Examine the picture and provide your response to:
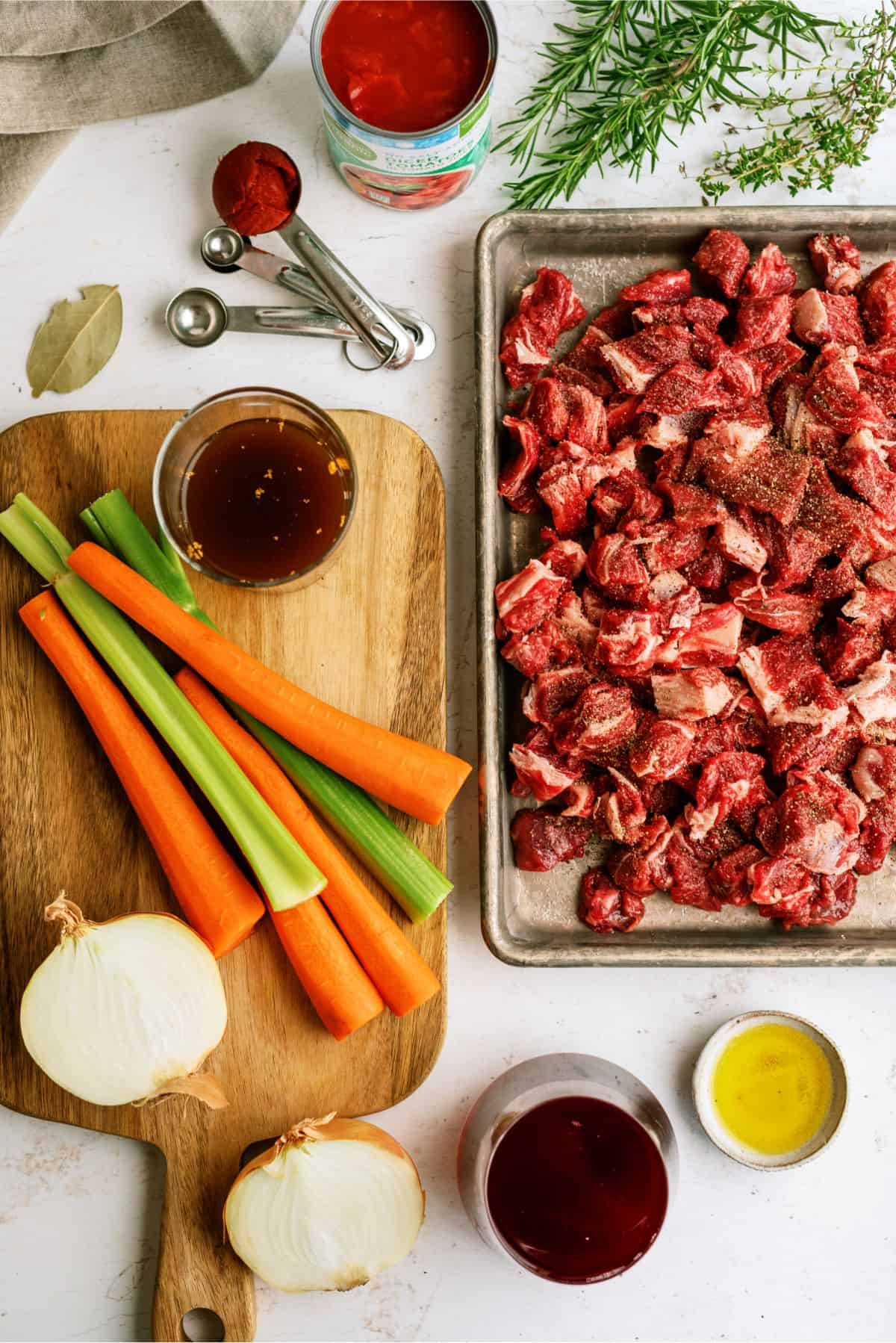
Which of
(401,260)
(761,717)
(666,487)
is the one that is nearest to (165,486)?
(401,260)

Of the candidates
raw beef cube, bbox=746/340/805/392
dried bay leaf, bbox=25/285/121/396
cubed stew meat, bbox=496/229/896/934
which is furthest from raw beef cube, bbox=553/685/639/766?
dried bay leaf, bbox=25/285/121/396

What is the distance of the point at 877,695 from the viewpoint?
2.05 metres

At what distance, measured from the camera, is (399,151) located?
1.94 metres

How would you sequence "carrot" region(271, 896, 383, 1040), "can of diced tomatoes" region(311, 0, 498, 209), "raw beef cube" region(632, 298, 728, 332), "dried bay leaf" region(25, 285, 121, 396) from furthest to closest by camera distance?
"dried bay leaf" region(25, 285, 121, 396), "raw beef cube" region(632, 298, 728, 332), "carrot" region(271, 896, 383, 1040), "can of diced tomatoes" region(311, 0, 498, 209)

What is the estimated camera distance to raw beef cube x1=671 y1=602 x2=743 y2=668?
6.81 feet

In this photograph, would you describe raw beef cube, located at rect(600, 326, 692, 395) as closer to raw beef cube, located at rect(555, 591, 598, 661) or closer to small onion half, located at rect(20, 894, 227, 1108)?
raw beef cube, located at rect(555, 591, 598, 661)

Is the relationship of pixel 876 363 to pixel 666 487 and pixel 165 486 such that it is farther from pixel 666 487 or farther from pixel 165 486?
pixel 165 486

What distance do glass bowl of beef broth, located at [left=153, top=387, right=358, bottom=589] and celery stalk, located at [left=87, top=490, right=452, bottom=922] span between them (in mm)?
79

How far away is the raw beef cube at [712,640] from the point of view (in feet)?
6.81

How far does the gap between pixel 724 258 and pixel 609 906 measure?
143 cm

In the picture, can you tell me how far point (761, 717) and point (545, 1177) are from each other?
1.04m

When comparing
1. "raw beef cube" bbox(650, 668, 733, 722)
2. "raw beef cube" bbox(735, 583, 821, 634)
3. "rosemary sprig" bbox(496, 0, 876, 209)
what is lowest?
"raw beef cube" bbox(650, 668, 733, 722)

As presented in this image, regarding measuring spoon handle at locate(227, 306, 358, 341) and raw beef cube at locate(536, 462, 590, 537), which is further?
measuring spoon handle at locate(227, 306, 358, 341)

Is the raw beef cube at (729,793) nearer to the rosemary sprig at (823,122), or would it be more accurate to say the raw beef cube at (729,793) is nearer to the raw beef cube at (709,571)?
the raw beef cube at (709,571)
